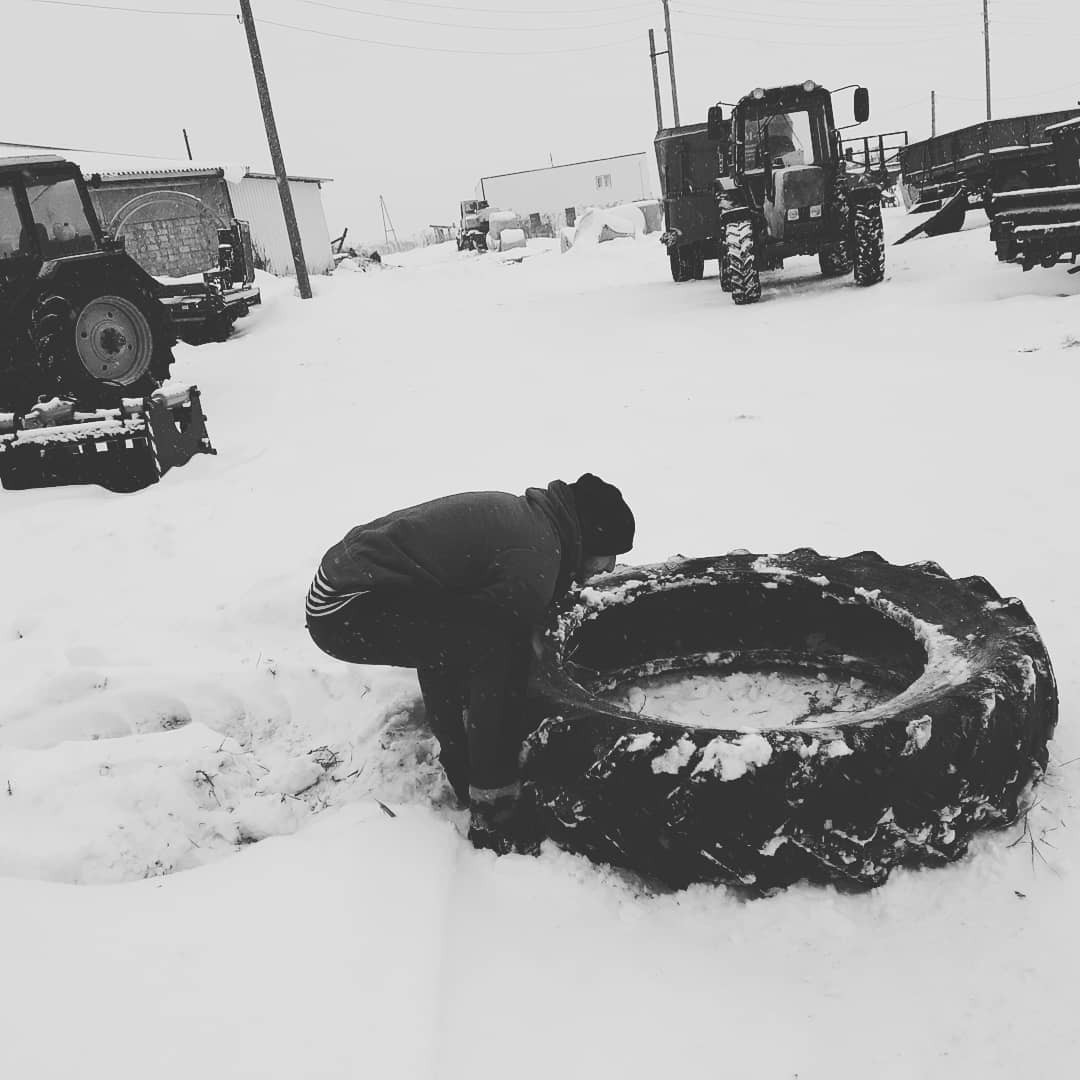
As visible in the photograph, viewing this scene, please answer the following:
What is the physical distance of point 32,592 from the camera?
4.30 m

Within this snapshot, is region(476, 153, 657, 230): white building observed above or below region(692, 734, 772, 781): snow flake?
above

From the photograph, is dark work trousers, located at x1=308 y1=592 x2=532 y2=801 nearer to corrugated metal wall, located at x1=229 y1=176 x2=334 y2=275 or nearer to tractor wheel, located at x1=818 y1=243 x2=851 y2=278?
tractor wheel, located at x1=818 y1=243 x2=851 y2=278

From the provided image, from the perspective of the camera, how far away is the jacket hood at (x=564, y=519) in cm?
242

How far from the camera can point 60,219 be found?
25.3 feet

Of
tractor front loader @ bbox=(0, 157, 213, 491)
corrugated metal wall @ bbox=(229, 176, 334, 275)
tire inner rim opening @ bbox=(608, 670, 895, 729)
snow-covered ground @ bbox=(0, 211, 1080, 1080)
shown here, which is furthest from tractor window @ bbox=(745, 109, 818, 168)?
corrugated metal wall @ bbox=(229, 176, 334, 275)

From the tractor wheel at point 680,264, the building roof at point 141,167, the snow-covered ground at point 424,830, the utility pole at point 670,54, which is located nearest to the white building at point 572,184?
the utility pole at point 670,54

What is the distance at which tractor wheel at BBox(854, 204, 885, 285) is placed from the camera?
10594mm

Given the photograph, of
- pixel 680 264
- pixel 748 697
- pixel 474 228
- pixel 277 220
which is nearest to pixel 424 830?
pixel 748 697

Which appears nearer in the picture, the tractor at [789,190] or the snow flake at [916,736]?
the snow flake at [916,736]

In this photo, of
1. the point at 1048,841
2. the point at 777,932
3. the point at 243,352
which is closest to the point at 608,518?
the point at 777,932

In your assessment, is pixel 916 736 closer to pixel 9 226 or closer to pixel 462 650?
pixel 462 650

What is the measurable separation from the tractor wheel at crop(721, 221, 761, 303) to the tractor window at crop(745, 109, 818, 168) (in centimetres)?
119

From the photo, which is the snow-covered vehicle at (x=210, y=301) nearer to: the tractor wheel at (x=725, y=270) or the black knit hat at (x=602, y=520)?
the tractor wheel at (x=725, y=270)

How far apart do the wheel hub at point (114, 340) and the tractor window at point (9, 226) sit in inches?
36.5
